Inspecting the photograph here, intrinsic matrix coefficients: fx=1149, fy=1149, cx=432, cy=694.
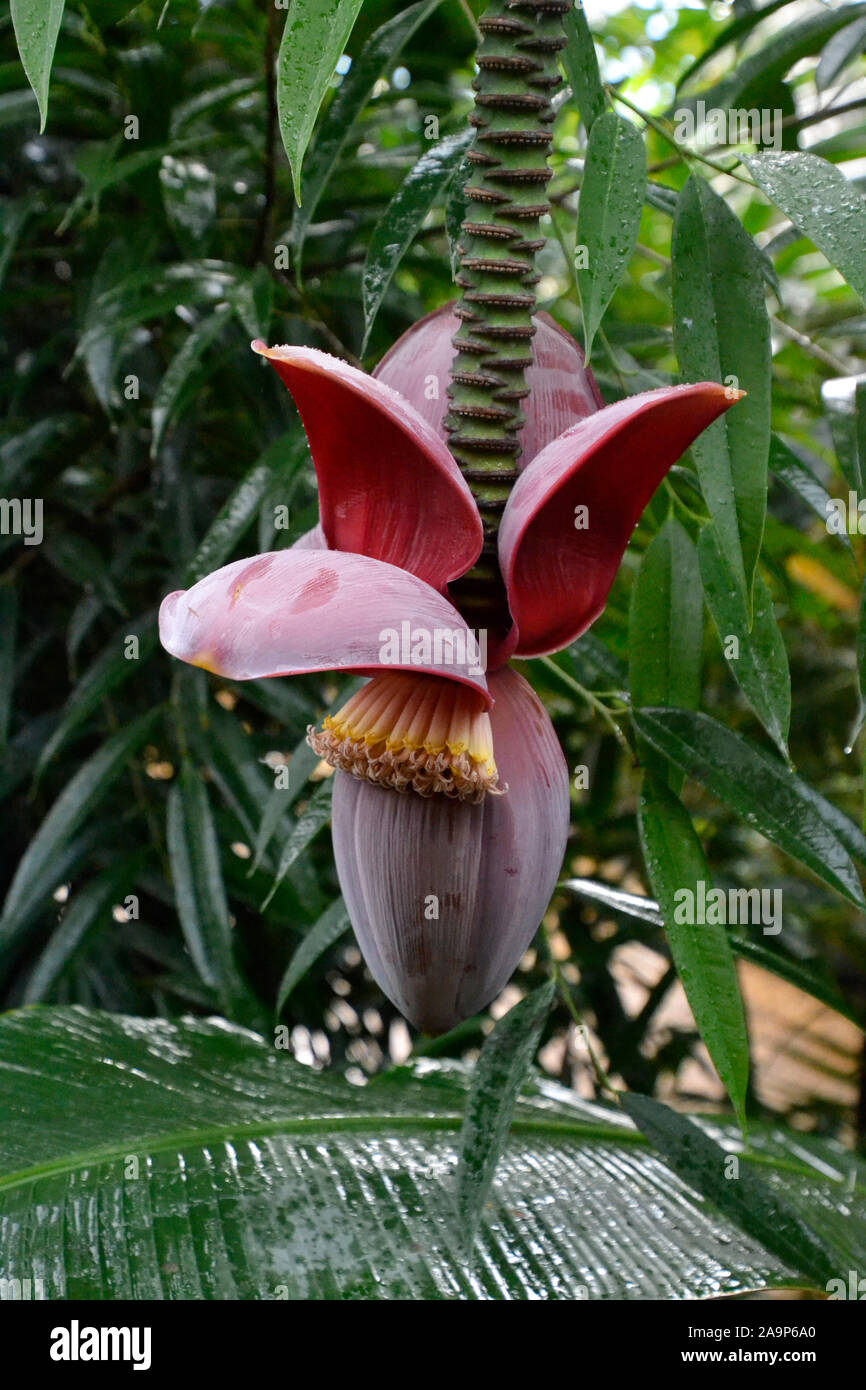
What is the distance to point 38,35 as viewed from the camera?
0.28 meters

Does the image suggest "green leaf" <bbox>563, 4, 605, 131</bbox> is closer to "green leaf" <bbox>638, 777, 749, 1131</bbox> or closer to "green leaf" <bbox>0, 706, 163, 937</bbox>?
"green leaf" <bbox>638, 777, 749, 1131</bbox>

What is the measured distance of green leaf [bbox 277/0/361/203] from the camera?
26 centimetres

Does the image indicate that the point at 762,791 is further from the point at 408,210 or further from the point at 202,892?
the point at 202,892

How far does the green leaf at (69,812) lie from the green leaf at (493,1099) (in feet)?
1.41

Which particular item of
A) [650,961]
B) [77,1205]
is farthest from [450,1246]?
[650,961]

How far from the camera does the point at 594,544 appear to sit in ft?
0.93

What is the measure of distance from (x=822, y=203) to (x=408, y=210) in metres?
0.17

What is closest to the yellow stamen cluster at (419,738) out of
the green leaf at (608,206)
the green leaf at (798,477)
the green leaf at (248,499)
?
the green leaf at (608,206)

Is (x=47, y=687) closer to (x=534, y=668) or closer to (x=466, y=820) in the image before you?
(x=534, y=668)

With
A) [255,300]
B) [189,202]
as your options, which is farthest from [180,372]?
[189,202]

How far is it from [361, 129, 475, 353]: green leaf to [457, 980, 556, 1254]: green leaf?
25 centimetres

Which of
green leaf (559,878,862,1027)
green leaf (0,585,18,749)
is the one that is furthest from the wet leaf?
green leaf (559,878,862,1027)

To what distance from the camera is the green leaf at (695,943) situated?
0.37 meters

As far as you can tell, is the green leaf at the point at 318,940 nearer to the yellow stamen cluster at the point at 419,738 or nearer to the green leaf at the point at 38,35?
the yellow stamen cluster at the point at 419,738
